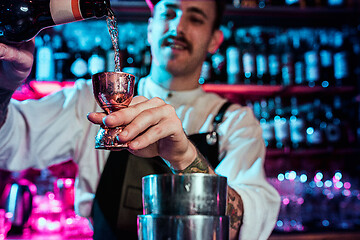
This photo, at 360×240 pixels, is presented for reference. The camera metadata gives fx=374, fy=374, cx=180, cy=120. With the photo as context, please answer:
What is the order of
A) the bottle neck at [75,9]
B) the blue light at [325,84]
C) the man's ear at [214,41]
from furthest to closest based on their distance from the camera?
the blue light at [325,84]
the man's ear at [214,41]
the bottle neck at [75,9]

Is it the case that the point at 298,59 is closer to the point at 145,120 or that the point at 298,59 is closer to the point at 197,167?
the point at 197,167

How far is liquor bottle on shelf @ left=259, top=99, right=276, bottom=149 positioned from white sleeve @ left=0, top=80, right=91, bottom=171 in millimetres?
1447

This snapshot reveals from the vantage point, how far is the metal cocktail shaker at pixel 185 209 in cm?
52

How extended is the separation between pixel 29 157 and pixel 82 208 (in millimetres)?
274

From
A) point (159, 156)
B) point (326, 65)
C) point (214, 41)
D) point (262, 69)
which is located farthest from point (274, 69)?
point (159, 156)

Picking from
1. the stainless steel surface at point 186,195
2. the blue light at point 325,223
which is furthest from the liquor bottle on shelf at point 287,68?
the stainless steel surface at point 186,195

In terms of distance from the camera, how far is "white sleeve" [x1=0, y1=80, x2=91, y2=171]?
4.38 feet

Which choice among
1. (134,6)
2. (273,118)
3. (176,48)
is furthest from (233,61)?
(176,48)

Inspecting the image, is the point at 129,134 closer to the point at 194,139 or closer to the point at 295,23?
the point at 194,139

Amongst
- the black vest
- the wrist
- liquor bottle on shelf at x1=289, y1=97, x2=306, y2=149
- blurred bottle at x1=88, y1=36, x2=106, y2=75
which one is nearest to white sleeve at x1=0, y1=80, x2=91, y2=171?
the black vest

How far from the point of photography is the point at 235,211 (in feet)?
3.49

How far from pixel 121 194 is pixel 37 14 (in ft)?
2.28

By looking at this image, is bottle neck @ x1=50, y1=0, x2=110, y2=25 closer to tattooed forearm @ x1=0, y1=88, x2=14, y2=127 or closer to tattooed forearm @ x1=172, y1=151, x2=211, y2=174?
tattooed forearm @ x1=0, y1=88, x2=14, y2=127

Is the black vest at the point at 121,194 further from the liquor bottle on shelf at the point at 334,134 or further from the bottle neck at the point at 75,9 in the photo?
the liquor bottle on shelf at the point at 334,134
